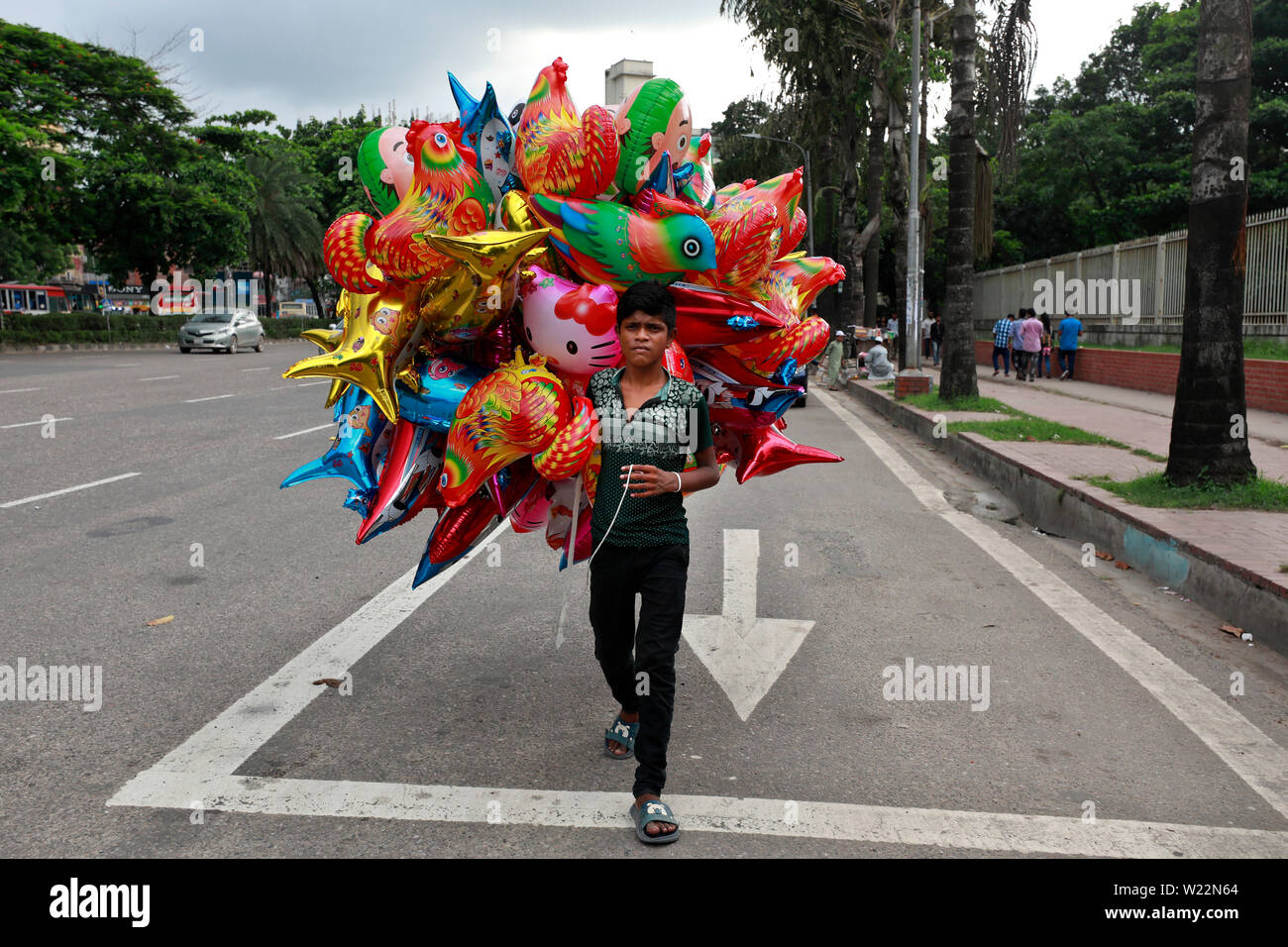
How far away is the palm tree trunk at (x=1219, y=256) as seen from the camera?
784 centimetres

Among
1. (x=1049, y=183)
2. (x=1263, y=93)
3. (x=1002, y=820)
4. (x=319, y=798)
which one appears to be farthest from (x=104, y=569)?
(x=1049, y=183)

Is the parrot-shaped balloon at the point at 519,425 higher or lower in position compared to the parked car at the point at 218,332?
lower

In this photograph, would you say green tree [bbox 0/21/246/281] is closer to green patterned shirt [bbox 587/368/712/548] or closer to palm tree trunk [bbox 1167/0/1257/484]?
palm tree trunk [bbox 1167/0/1257/484]

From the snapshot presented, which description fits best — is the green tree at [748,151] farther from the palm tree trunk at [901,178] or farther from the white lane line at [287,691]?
the white lane line at [287,691]

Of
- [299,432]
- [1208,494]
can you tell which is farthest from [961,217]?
[299,432]

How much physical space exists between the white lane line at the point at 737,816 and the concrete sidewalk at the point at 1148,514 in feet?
8.61

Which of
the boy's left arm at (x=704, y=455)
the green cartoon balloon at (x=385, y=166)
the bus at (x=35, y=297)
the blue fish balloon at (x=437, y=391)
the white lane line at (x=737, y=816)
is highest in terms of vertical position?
the bus at (x=35, y=297)

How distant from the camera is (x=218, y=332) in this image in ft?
107

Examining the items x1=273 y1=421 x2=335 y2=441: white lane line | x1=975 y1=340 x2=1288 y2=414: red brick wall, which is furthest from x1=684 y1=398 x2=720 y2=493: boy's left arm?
x1=975 y1=340 x2=1288 y2=414: red brick wall

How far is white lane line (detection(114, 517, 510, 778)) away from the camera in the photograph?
12.5 feet

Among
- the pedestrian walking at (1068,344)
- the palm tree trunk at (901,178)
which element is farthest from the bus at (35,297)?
the pedestrian walking at (1068,344)

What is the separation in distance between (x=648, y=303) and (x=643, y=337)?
0.11 m

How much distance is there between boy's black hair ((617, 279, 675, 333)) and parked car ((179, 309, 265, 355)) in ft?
105
